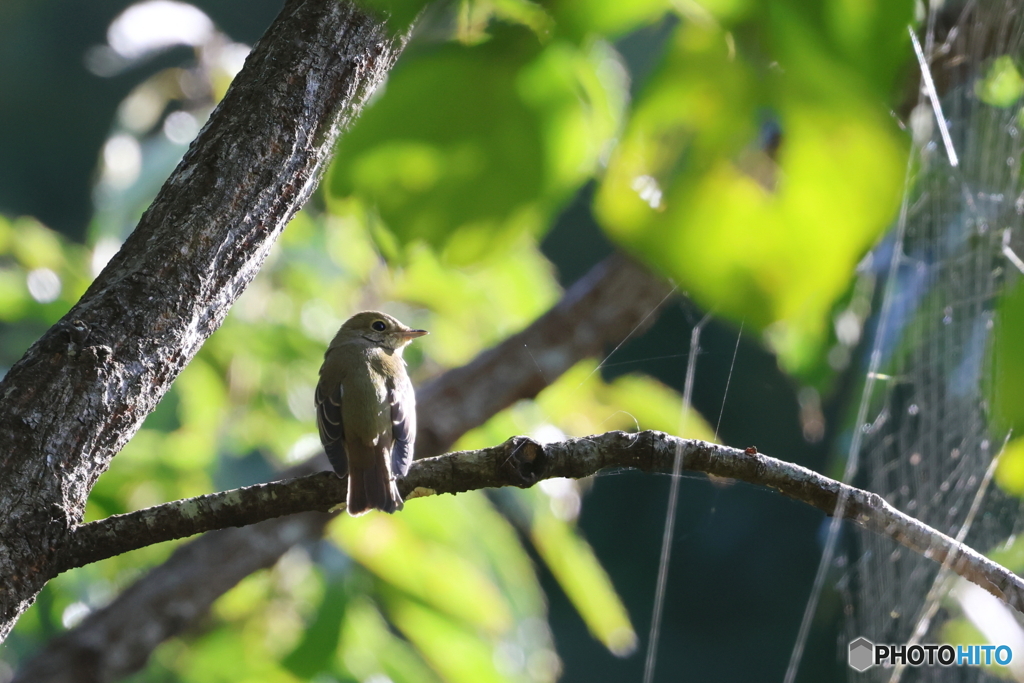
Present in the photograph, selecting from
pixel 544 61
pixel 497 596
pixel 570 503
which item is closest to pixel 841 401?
pixel 570 503

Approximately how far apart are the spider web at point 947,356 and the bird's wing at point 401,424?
2.65 feet

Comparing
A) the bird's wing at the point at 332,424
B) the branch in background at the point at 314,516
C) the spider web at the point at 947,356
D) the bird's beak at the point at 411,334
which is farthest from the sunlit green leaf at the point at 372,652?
the spider web at the point at 947,356

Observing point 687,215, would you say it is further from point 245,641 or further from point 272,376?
point 272,376

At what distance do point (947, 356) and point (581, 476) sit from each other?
0.75 meters

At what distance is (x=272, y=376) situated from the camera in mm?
2801

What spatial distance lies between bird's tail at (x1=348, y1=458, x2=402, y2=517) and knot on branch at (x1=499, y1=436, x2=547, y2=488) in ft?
1.74

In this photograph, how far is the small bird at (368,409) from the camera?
1.52 meters

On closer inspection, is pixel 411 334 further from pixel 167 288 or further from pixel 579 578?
pixel 167 288

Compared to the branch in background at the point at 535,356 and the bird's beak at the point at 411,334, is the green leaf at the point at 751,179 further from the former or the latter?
the branch in background at the point at 535,356

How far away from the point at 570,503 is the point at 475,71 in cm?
221

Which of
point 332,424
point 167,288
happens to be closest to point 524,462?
point 167,288

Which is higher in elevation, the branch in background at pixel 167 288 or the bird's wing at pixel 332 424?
the branch in background at pixel 167 288

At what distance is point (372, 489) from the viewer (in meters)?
1.50

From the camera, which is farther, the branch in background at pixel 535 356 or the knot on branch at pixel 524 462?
Answer: the branch in background at pixel 535 356
